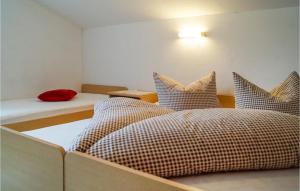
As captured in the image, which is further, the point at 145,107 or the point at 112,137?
the point at 145,107

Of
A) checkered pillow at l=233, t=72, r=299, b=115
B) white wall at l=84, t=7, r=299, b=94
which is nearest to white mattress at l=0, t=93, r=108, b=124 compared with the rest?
white wall at l=84, t=7, r=299, b=94

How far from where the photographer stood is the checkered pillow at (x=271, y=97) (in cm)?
153

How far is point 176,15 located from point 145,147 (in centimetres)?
218

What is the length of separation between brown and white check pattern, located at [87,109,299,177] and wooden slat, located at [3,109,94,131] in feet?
5.26

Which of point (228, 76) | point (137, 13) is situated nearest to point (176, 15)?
point (137, 13)

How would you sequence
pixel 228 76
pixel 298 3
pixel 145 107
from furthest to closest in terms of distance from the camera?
pixel 228 76 < pixel 298 3 < pixel 145 107

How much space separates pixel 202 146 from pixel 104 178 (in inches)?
14.3

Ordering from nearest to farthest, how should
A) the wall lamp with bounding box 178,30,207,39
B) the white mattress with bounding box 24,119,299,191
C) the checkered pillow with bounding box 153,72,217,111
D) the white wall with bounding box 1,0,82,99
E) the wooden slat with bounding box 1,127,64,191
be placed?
the white mattress with bounding box 24,119,299,191 → the wooden slat with bounding box 1,127,64,191 → the checkered pillow with bounding box 153,72,217,111 → the wall lamp with bounding box 178,30,207,39 → the white wall with bounding box 1,0,82,99

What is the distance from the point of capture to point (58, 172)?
3.55 feet

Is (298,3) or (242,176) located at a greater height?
(298,3)

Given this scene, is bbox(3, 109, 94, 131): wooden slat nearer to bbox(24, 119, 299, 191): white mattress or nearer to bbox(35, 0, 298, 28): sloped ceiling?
bbox(35, 0, 298, 28): sloped ceiling

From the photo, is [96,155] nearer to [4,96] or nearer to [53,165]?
[53,165]

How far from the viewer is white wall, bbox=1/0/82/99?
11.0 feet

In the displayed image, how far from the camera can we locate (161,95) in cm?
226
